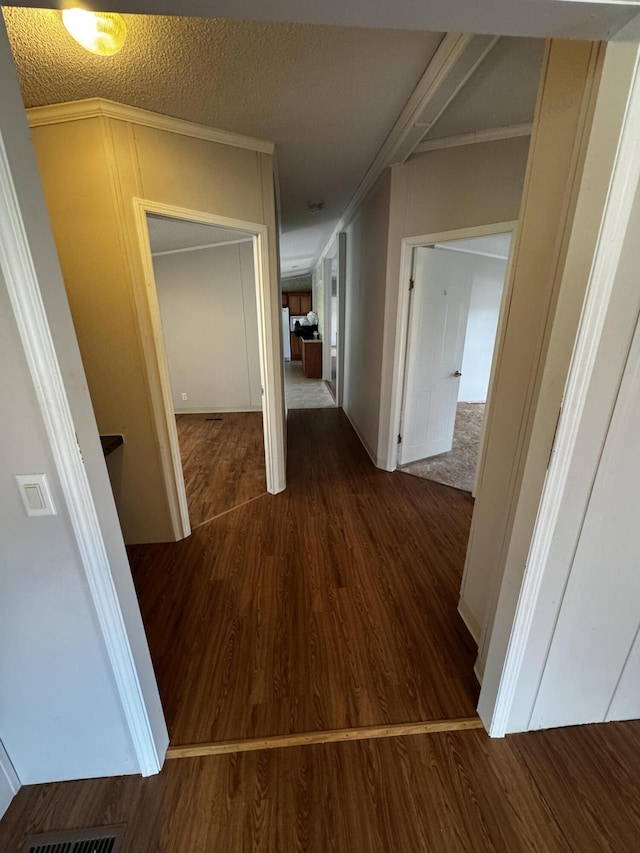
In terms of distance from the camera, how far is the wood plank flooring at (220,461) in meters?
2.87

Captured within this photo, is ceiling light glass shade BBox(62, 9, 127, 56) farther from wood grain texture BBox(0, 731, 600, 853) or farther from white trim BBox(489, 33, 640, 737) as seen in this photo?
wood grain texture BBox(0, 731, 600, 853)

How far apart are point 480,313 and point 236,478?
194 inches

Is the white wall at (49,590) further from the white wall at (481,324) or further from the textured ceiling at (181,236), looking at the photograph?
the white wall at (481,324)

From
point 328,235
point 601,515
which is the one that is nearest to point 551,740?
point 601,515

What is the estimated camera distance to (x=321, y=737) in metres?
1.24

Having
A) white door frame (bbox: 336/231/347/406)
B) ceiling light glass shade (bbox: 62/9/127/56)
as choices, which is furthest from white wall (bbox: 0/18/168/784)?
white door frame (bbox: 336/231/347/406)

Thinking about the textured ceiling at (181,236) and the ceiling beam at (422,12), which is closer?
the ceiling beam at (422,12)

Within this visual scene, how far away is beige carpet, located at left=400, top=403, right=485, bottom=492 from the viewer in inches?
124

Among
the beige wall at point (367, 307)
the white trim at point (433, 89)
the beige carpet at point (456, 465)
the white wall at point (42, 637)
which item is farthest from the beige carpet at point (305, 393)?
the white wall at point (42, 637)

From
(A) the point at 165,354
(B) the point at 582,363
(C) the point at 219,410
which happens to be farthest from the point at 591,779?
(C) the point at 219,410

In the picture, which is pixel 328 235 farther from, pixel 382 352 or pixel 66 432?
pixel 66 432

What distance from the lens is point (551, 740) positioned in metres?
1.23

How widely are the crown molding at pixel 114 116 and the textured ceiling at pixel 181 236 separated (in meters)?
1.47

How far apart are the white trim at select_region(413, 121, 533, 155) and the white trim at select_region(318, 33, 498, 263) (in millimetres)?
135
